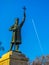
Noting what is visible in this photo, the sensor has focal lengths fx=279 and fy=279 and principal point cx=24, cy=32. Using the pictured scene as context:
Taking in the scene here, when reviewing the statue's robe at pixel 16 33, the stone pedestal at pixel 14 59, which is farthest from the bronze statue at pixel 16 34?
the stone pedestal at pixel 14 59

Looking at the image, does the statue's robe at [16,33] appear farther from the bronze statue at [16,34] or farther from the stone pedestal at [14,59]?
the stone pedestal at [14,59]

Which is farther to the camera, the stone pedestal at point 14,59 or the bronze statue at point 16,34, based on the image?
the bronze statue at point 16,34

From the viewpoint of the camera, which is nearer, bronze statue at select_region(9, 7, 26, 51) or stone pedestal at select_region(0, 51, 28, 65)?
stone pedestal at select_region(0, 51, 28, 65)

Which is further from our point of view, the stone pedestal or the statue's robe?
the statue's robe

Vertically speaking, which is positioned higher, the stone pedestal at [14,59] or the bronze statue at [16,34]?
the bronze statue at [16,34]

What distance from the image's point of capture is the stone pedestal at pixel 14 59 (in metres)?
20.2

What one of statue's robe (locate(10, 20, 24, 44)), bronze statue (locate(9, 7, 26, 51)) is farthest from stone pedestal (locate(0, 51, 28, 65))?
statue's robe (locate(10, 20, 24, 44))

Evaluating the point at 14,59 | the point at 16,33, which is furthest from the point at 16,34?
the point at 14,59

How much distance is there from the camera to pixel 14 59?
66.9ft

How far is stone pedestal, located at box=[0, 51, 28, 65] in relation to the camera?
2020cm

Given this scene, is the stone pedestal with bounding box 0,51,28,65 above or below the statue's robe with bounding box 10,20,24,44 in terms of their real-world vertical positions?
below

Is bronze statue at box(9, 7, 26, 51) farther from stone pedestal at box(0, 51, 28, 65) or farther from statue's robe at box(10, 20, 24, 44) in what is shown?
stone pedestal at box(0, 51, 28, 65)

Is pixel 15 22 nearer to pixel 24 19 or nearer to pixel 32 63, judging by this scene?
pixel 24 19

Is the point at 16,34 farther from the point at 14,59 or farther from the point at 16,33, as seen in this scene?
the point at 14,59
